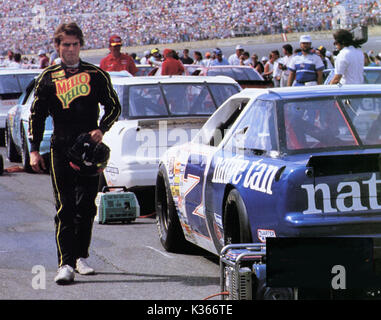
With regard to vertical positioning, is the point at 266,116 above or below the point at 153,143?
above

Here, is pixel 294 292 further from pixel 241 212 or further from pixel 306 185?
pixel 241 212

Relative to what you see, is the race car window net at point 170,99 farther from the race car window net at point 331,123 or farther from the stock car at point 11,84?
the stock car at point 11,84

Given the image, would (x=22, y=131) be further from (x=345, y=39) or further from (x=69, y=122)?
(x=69, y=122)

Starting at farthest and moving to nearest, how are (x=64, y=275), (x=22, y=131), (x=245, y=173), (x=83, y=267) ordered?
(x=22, y=131) < (x=83, y=267) < (x=64, y=275) < (x=245, y=173)

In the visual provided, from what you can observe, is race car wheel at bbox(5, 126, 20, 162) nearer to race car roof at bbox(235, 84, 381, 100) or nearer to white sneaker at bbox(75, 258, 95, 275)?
white sneaker at bbox(75, 258, 95, 275)

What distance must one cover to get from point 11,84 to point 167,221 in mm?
12144

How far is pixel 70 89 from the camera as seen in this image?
6.64m

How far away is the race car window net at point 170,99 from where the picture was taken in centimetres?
1032

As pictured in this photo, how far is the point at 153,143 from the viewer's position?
990 centimetres

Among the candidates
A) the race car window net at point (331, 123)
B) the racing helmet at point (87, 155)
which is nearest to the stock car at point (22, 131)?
the racing helmet at point (87, 155)

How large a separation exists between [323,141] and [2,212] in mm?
5676

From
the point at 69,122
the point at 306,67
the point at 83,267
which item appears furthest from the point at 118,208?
the point at 306,67

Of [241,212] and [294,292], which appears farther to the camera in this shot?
[241,212]
